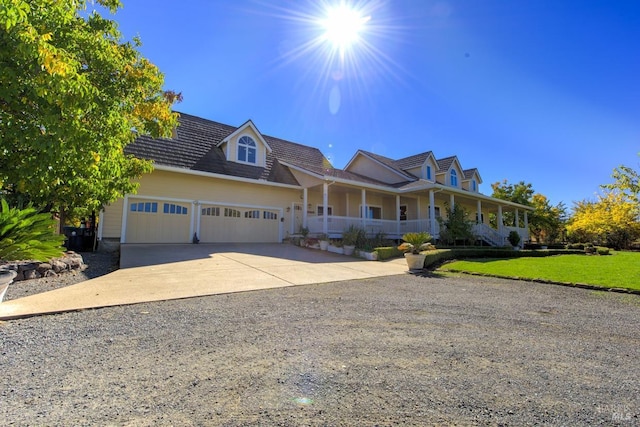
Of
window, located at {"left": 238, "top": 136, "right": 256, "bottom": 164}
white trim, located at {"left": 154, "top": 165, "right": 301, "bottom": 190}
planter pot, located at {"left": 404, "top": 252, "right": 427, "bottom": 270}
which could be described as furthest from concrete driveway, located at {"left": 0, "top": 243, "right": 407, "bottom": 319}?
window, located at {"left": 238, "top": 136, "right": 256, "bottom": 164}

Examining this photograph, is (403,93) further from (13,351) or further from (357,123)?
(13,351)

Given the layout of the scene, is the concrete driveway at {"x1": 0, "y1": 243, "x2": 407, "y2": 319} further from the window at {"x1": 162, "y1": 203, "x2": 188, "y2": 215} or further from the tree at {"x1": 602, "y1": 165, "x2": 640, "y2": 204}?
the tree at {"x1": 602, "y1": 165, "x2": 640, "y2": 204}

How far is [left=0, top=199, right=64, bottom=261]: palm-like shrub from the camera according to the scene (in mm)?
4766

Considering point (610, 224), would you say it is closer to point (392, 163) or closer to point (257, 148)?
point (392, 163)

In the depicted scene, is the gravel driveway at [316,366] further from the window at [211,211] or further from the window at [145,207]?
the window at [211,211]

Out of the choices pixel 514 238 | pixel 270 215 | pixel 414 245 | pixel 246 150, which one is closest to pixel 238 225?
pixel 270 215

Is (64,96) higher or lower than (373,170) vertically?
lower

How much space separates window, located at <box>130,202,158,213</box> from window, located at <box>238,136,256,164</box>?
5.16 meters

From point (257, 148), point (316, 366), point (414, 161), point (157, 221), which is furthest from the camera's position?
point (414, 161)

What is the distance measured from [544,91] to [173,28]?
13.6m

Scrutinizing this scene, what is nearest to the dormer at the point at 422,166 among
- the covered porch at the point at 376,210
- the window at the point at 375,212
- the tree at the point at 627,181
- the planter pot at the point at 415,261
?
the covered porch at the point at 376,210

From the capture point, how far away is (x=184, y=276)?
22.7 ft

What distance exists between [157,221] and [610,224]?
33436 mm

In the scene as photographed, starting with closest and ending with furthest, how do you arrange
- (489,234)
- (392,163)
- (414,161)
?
(489,234) → (414,161) → (392,163)
